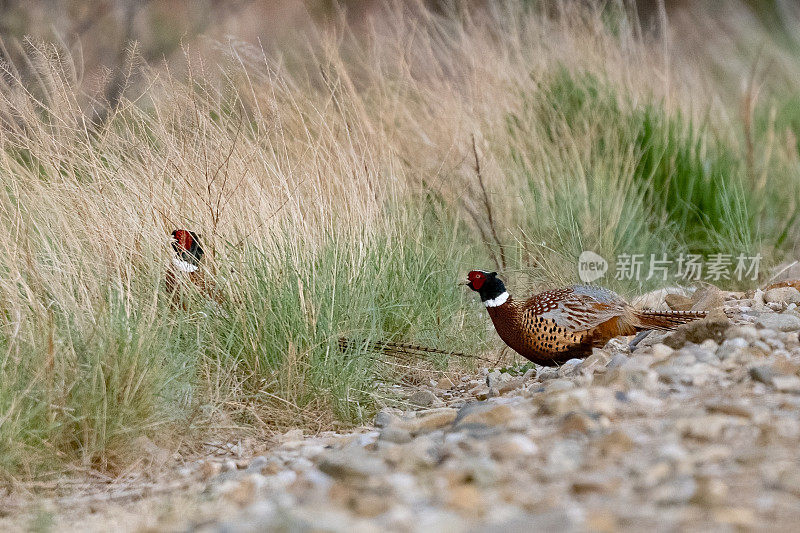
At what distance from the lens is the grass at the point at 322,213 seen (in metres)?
3.09

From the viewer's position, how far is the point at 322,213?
3928 mm

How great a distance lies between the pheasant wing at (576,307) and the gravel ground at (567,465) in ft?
1.47

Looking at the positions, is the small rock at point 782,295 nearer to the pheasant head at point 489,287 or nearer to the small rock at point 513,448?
the pheasant head at point 489,287

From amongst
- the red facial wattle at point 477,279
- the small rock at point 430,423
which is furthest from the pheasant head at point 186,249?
the small rock at point 430,423

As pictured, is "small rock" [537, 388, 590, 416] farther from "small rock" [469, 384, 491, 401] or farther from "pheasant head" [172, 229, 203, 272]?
"pheasant head" [172, 229, 203, 272]

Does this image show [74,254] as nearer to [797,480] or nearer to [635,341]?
[635,341]

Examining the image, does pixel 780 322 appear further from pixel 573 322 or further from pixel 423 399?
pixel 423 399

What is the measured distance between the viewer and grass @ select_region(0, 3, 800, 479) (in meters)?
3.09

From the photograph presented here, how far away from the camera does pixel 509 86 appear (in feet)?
19.3

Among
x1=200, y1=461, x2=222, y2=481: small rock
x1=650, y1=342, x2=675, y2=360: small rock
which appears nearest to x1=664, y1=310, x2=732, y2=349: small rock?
x1=650, y1=342, x2=675, y2=360: small rock

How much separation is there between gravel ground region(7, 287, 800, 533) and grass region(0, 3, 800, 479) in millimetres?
350

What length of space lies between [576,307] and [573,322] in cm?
6

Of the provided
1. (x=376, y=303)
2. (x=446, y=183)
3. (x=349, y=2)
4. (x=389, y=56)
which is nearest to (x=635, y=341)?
(x=376, y=303)

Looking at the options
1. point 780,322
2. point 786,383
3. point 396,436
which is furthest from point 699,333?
point 396,436
